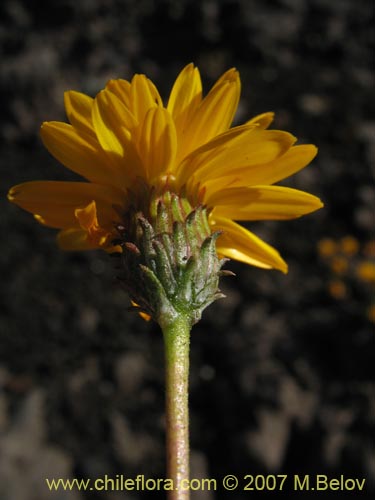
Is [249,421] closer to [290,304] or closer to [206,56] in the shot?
[290,304]

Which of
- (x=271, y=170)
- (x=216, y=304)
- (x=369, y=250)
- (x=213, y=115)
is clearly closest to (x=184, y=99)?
(x=213, y=115)

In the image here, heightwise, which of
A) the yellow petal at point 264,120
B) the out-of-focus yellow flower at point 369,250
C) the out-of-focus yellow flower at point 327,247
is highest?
the out-of-focus yellow flower at point 327,247

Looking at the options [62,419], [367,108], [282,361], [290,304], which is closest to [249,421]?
[282,361]

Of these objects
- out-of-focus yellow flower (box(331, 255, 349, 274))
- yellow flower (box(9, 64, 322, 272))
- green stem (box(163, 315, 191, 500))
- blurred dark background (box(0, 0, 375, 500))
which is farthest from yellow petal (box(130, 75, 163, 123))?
out-of-focus yellow flower (box(331, 255, 349, 274))

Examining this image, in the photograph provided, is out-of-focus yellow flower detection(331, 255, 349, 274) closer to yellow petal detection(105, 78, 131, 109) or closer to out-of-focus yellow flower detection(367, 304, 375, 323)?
out-of-focus yellow flower detection(367, 304, 375, 323)

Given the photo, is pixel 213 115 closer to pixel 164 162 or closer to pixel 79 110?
pixel 164 162

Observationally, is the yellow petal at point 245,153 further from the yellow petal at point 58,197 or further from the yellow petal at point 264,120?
the yellow petal at point 58,197

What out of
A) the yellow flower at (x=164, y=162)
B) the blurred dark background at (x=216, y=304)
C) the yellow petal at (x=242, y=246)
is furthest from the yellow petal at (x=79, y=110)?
the blurred dark background at (x=216, y=304)

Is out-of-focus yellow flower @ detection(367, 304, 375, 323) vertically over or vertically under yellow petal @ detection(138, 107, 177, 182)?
over
